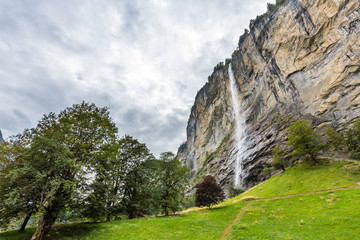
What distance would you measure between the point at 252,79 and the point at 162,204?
76.1 metres

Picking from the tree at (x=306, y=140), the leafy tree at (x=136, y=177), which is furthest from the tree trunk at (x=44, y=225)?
the tree at (x=306, y=140)

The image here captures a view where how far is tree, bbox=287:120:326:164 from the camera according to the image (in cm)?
3869

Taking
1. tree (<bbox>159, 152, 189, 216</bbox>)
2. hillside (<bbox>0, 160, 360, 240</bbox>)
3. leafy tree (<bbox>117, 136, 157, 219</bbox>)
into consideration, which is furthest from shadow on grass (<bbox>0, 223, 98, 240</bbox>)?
tree (<bbox>159, 152, 189, 216</bbox>)

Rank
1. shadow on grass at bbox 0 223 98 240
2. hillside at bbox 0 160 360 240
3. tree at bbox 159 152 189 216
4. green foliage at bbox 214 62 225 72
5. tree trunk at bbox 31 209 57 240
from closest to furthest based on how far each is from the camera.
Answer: tree trunk at bbox 31 209 57 240
hillside at bbox 0 160 360 240
shadow on grass at bbox 0 223 98 240
tree at bbox 159 152 189 216
green foliage at bbox 214 62 225 72

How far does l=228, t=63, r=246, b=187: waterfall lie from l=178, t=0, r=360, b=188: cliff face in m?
2.03

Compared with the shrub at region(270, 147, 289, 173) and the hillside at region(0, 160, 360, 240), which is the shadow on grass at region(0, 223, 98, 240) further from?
the shrub at region(270, 147, 289, 173)

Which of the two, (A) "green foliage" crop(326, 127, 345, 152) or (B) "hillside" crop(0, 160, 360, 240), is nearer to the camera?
(B) "hillside" crop(0, 160, 360, 240)

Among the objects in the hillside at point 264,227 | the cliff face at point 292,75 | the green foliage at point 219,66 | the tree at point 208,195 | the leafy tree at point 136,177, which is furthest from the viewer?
the green foliage at point 219,66

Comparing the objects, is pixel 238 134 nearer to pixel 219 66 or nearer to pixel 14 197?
pixel 219 66

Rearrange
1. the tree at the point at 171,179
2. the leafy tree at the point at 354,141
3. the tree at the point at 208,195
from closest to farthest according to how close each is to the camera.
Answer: the tree at the point at 171,179
the tree at the point at 208,195
the leafy tree at the point at 354,141

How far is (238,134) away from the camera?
8050 centimetres

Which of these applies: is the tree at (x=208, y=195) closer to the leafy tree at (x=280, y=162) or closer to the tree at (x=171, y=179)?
the tree at (x=171, y=179)

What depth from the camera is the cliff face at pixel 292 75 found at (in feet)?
145

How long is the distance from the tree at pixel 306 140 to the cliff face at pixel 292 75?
8437mm
